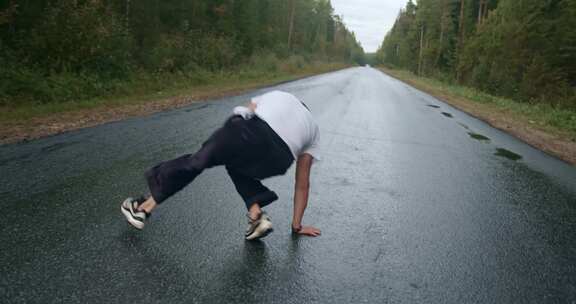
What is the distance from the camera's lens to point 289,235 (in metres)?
3.68

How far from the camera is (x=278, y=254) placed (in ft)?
10.8

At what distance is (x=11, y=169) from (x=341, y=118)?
779 cm

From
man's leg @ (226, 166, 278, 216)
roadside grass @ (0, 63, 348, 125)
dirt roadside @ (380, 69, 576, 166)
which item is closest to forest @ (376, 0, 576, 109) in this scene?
dirt roadside @ (380, 69, 576, 166)

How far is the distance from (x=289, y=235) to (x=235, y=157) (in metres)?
0.98

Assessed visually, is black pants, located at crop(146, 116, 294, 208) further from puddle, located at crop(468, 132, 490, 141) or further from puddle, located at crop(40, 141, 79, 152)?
puddle, located at crop(468, 132, 490, 141)

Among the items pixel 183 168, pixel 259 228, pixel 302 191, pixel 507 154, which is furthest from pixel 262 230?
pixel 507 154

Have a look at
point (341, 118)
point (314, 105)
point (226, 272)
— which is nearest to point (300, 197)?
point (226, 272)

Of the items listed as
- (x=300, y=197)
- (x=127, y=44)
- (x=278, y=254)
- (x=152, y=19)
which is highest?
(x=152, y=19)

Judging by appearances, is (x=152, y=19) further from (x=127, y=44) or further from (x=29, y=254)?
(x=29, y=254)

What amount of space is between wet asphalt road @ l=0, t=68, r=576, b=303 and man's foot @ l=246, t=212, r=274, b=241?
10cm

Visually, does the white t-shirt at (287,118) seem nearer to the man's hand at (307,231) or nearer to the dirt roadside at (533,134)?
the man's hand at (307,231)

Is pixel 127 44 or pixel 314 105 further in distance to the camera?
pixel 127 44

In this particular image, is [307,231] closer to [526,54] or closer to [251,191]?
[251,191]

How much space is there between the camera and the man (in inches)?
119
